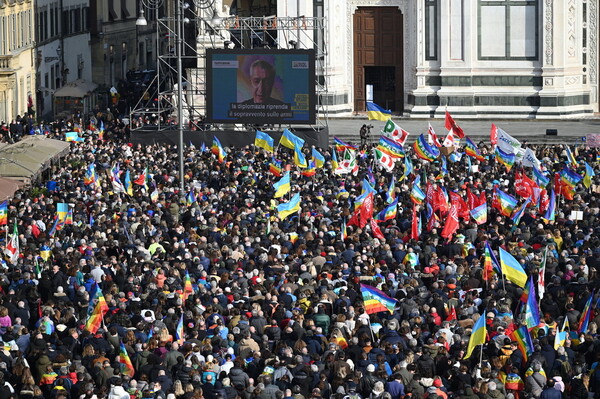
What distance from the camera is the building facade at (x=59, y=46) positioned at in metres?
75.7

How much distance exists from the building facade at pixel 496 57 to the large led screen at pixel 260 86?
12.1 metres

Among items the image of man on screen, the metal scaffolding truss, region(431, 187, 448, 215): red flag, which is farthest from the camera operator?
region(431, 187, 448, 215): red flag

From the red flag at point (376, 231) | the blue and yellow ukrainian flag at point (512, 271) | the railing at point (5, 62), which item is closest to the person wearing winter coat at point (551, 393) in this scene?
the blue and yellow ukrainian flag at point (512, 271)

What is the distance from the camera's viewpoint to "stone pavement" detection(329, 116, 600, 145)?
5891 centimetres

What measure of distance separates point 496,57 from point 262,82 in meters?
14.7

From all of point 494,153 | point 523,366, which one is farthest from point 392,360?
point 494,153

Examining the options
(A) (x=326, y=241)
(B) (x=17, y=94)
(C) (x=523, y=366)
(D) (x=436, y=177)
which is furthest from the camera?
(B) (x=17, y=94)

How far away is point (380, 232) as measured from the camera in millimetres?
34719

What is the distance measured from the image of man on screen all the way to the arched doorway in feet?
46.7

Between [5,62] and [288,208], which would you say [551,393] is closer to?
[288,208]

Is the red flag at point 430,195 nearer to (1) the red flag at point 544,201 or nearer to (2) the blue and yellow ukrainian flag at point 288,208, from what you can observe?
(1) the red flag at point 544,201

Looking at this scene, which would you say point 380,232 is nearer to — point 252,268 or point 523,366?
point 252,268

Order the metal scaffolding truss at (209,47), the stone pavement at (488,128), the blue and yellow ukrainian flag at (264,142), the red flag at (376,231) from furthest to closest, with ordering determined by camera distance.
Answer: the stone pavement at (488,128) → the metal scaffolding truss at (209,47) → the blue and yellow ukrainian flag at (264,142) → the red flag at (376,231)

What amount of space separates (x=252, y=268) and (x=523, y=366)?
750cm
